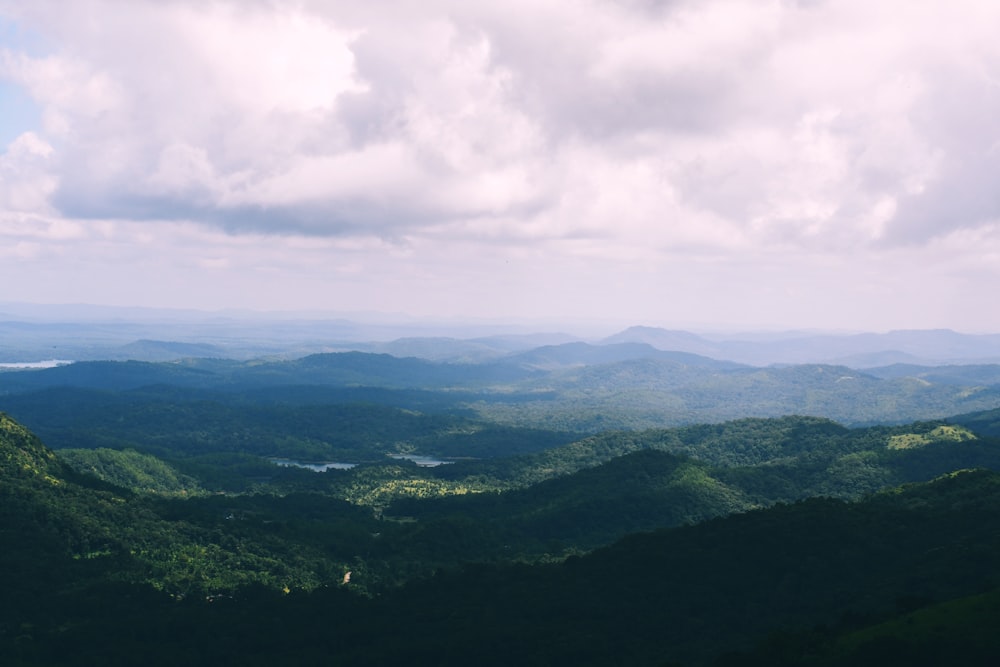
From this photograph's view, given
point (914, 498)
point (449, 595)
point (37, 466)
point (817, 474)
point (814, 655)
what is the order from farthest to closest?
1. point (817, 474)
2. point (37, 466)
3. point (914, 498)
4. point (449, 595)
5. point (814, 655)

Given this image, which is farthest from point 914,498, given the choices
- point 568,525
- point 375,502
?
point 375,502

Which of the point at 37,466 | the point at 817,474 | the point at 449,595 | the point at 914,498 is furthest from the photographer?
the point at 817,474

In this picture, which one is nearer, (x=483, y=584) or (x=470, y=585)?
(x=483, y=584)

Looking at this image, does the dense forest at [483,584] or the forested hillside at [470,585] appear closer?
the dense forest at [483,584]

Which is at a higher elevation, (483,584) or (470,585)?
(483,584)

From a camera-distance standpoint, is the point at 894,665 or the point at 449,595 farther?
the point at 449,595

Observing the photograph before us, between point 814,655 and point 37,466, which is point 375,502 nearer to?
point 37,466

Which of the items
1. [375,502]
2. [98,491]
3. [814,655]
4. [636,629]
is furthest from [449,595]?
[375,502]

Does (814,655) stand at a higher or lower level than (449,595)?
higher

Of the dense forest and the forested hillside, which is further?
the forested hillside
